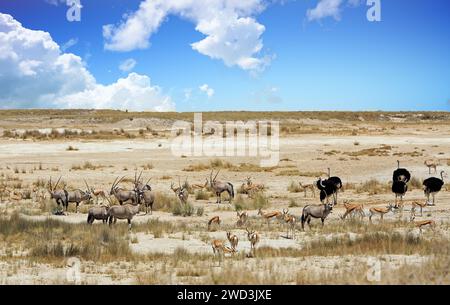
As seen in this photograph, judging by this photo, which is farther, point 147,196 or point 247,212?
point 247,212

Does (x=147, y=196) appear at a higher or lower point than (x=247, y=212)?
higher

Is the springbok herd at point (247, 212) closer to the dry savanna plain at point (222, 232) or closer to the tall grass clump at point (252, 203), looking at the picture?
the dry savanna plain at point (222, 232)

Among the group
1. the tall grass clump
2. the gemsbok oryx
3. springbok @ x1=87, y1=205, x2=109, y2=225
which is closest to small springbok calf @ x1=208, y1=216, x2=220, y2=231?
springbok @ x1=87, y1=205, x2=109, y2=225

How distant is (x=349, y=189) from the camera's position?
2542cm

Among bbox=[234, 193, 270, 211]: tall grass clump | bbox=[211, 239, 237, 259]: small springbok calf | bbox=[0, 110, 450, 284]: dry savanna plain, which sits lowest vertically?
bbox=[234, 193, 270, 211]: tall grass clump

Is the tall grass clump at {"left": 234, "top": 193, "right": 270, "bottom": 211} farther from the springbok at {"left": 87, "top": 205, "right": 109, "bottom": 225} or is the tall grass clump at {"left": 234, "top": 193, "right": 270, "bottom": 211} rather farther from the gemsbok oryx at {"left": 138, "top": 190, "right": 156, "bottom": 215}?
the springbok at {"left": 87, "top": 205, "right": 109, "bottom": 225}

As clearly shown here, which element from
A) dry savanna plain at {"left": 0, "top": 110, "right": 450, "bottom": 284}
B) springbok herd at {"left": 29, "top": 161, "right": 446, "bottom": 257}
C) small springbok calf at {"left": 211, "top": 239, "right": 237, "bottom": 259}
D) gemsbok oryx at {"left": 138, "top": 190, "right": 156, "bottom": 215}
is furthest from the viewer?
gemsbok oryx at {"left": 138, "top": 190, "right": 156, "bottom": 215}

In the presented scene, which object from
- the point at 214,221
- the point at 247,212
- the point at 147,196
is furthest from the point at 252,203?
the point at 214,221

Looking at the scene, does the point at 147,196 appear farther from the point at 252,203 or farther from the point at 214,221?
the point at 252,203

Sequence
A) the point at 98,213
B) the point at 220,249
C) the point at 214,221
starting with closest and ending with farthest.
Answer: the point at 220,249, the point at 98,213, the point at 214,221
